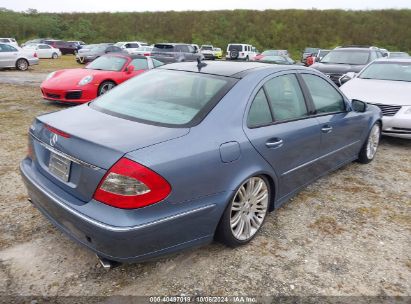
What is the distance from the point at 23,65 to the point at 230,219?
1921 centimetres

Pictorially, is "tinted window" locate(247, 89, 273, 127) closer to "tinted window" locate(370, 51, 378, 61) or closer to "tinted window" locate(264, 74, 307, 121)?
"tinted window" locate(264, 74, 307, 121)

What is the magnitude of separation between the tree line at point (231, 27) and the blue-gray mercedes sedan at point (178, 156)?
46.6 m

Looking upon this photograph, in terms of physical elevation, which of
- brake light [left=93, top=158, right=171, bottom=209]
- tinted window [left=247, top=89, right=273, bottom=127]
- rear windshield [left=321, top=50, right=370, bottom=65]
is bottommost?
brake light [left=93, top=158, right=171, bottom=209]

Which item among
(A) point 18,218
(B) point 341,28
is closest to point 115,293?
(A) point 18,218

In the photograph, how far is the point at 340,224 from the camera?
3568 millimetres

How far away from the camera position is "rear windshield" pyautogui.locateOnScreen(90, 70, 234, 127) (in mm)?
2799

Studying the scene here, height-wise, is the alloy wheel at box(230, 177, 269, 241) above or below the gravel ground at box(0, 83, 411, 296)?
above

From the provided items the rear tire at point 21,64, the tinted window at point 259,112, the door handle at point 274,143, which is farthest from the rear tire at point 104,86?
the rear tire at point 21,64

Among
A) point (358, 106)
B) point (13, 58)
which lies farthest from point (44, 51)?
point (358, 106)

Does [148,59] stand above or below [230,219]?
above

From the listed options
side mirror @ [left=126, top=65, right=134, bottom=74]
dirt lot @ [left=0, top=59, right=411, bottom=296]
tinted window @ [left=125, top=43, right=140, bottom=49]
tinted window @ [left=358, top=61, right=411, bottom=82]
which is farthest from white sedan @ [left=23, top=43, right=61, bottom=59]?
dirt lot @ [left=0, top=59, right=411, bottom=296]

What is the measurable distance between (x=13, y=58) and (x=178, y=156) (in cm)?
1885

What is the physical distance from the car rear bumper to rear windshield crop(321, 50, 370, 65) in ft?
36.0

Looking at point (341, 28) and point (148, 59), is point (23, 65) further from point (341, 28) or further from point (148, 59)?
point (341, 28)
